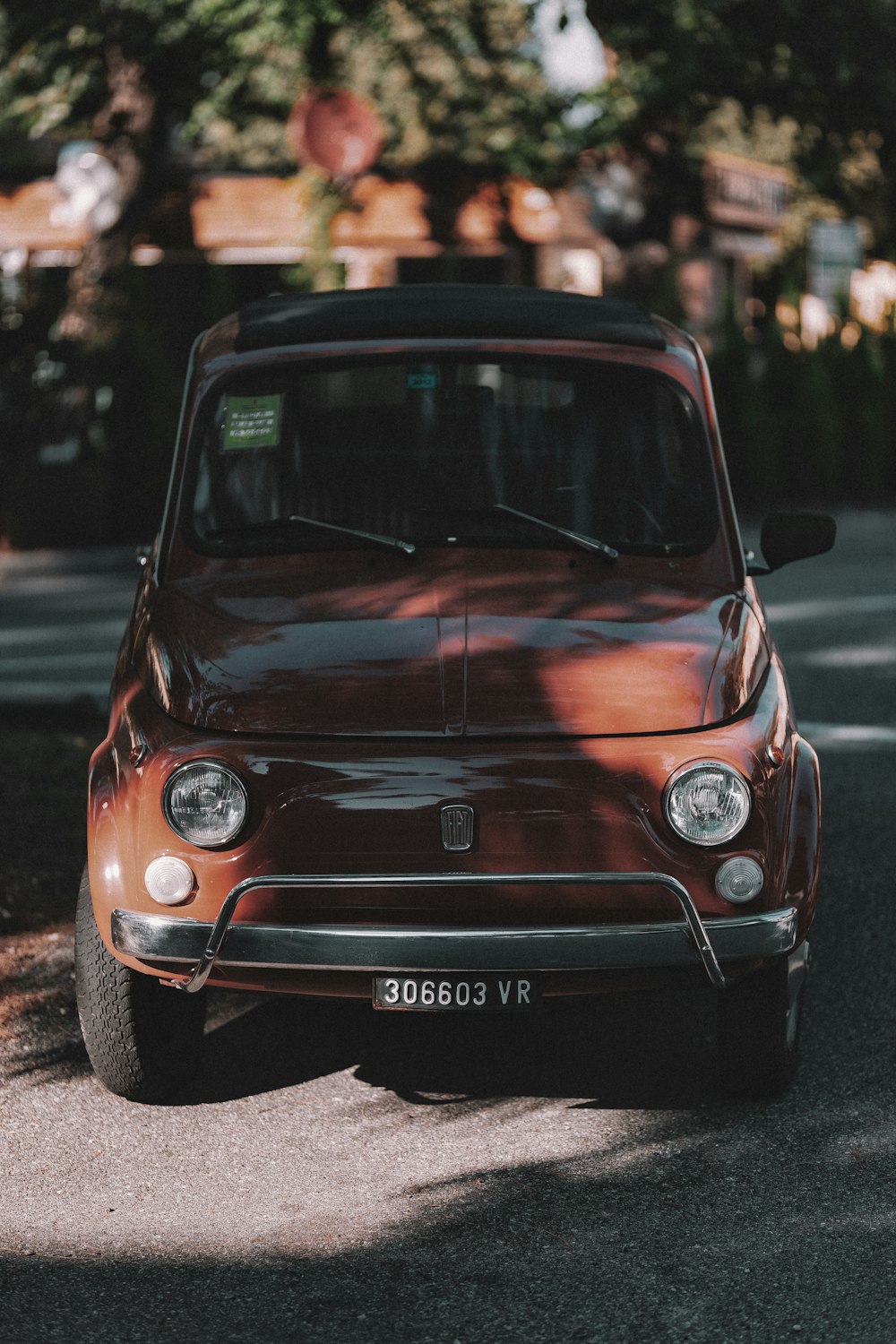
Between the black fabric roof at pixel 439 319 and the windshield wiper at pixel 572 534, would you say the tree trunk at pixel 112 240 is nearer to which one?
the black fabric roof at pixel 439 319

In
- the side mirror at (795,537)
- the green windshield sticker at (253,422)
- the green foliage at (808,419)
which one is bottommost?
the green foliage at (808,419)

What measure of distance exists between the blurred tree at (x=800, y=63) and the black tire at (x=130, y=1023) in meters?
6.42

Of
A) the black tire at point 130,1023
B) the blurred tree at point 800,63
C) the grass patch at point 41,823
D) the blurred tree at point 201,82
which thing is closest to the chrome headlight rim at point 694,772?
the black tire at point 130,1023

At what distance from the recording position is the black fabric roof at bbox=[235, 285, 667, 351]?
5496 mm

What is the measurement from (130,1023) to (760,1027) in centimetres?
150

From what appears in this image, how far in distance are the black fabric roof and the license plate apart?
2093 millimetres

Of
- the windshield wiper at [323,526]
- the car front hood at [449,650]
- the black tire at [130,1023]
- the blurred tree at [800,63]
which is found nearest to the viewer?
the car front hood at [449,650]

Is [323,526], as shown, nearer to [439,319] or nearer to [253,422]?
[253,422]

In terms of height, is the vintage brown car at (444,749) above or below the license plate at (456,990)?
above

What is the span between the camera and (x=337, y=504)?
5309 mm

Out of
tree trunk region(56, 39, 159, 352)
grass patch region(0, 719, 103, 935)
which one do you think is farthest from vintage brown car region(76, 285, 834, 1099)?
tree trunk region(56, 39, 159, 352)

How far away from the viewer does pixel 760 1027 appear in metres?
4.50

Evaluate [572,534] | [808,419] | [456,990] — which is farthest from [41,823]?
[808,419]

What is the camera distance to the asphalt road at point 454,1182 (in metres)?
3.55
